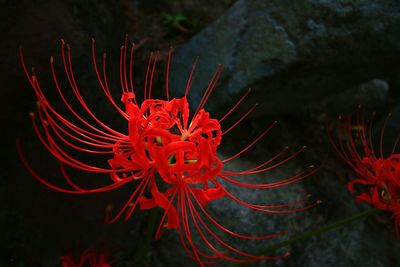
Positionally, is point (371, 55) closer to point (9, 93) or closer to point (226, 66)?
point (226, 66)

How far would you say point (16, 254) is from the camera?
2.05 meters

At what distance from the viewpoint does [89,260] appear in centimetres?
211

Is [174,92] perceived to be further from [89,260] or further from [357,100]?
[357,100]

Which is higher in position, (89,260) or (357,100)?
(89,260)

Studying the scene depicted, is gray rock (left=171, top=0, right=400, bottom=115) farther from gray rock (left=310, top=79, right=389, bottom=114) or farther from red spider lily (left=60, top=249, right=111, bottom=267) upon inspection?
red spider lily (left=60, top=249, right=111, bottom=267)

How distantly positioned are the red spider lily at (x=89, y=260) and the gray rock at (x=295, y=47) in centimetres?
105

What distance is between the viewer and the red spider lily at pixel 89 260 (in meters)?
1.96

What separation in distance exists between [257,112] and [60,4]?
4.65 feet

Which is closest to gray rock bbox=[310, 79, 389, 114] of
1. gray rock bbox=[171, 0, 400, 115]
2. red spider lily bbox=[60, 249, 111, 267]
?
gray rock bbox=[171, 0, 400, 115]

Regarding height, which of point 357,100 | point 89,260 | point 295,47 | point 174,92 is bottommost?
point 357,100

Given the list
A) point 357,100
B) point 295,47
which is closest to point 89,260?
point 295,47

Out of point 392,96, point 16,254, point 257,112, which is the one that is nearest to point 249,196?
point 257,112

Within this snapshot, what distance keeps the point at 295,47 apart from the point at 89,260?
1.56 meters

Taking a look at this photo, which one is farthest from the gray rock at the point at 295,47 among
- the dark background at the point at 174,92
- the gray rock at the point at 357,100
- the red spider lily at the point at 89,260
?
the red spider lily at the point at 89,260
